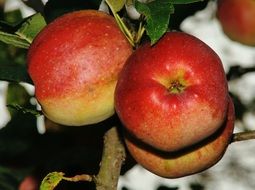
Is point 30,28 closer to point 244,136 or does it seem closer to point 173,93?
point 173,93

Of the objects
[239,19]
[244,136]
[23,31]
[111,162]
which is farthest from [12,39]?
[239,19]

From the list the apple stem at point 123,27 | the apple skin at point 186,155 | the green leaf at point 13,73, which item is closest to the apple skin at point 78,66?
the apple stem at point 123,27

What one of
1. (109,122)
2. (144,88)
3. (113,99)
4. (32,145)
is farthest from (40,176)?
(144,88)

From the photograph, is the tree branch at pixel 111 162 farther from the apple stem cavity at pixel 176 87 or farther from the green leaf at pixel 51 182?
the apple stem cavity at pixel 176 87

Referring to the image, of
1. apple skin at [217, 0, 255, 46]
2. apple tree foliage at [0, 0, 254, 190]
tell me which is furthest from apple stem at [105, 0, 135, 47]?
apple skin at [217, 0, 255, 46]

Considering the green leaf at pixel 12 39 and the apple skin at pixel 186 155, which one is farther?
the green leaf at pixel 12 39

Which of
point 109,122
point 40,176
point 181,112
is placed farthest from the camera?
point 40,176

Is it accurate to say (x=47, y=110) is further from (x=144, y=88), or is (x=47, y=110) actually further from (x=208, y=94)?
(x=208, y=94)
